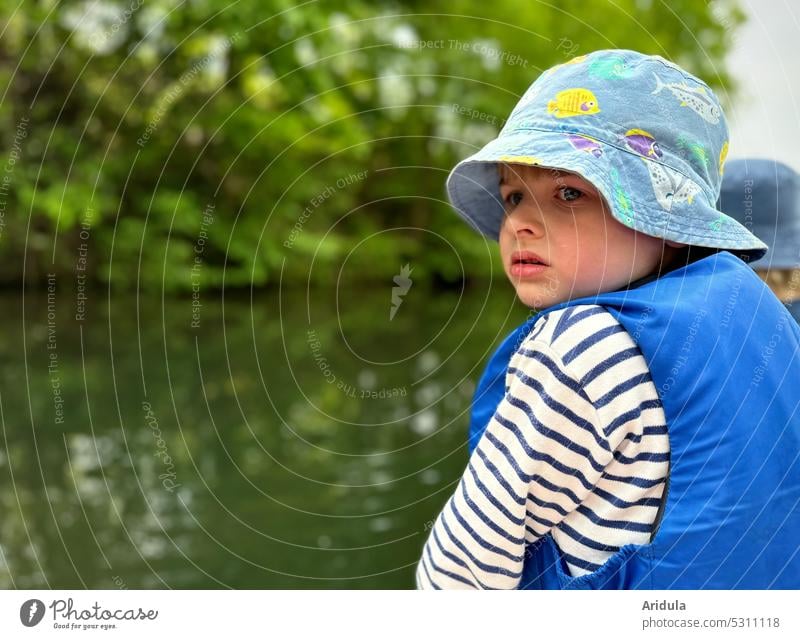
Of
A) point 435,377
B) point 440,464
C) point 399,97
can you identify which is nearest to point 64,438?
point 440,464

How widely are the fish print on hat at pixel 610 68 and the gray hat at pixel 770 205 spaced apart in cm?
56

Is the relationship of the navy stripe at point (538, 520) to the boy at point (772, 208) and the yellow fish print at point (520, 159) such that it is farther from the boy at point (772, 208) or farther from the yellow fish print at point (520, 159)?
the boy at point (772, 208)

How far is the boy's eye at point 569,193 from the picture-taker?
76cm

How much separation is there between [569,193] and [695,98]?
120mm

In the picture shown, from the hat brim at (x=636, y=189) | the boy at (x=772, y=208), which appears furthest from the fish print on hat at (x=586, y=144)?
the boy at (x=772, y=208)

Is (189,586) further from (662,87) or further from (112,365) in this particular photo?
(112,365)

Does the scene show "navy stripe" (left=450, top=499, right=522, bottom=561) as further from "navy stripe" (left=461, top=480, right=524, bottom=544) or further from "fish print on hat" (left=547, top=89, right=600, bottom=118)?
"fish print on hat" (left=547, top=89, right=600, bottom=118)

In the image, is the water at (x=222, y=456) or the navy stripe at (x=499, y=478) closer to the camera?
the navy stripe at (x=499, y=478)

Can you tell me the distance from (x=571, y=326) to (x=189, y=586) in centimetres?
150

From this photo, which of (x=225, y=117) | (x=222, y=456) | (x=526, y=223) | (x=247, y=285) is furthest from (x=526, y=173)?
(x=247, y=285)

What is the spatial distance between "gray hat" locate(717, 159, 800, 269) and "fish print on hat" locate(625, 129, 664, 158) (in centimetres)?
56

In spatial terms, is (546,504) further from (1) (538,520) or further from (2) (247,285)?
(2) (247,285)

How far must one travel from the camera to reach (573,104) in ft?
2.45

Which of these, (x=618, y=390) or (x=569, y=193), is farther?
(x=569, y=193)
